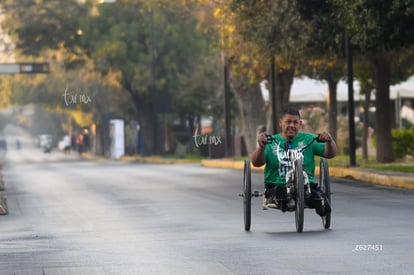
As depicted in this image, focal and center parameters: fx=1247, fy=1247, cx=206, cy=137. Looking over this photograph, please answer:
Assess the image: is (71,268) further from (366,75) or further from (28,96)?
(28,96)

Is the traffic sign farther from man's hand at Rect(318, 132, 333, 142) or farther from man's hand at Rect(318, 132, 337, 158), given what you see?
man's hand at Rect(318, 132, 333, 142)

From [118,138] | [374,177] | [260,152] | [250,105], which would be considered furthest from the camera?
[118,138]

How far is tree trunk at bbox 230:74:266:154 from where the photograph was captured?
1790 inches

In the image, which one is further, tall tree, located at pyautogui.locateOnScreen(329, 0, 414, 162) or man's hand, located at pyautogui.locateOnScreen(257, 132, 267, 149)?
tall tree, located at pyautogui.locateOnScreen(329, 0, 414, 162)

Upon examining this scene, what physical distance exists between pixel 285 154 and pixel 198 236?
140 centimetres

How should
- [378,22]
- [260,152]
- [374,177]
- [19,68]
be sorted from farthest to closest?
[19,68] < [374,177] < [378,22] < [260,152]

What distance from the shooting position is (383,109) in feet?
111

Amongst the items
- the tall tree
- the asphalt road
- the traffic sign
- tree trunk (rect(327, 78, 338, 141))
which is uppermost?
the traffic sign

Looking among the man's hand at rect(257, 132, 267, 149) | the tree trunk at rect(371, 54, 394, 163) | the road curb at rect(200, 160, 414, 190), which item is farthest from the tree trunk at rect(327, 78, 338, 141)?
the man's hand at rect(257, 132, 267, 149)

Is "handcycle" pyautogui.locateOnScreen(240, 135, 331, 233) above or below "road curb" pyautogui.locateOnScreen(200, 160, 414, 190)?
above

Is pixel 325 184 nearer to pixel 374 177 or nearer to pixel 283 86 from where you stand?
pixel 374 177

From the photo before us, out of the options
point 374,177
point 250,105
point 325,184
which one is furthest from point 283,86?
point 325,184

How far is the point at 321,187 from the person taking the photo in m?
14.8

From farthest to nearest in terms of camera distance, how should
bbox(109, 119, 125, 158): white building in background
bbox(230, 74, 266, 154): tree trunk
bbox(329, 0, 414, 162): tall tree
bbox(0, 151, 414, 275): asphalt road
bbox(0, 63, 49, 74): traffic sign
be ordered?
bbox(109, 119, 125, 158): white building in background
bbox(0, 63, 49, 74): traffic sign
bbox(230, 74, 266, 154): tree trunk
bbox(329, 0, 414, 162): tall tree
bbox(0, 151, 414, 275): asphalt road
